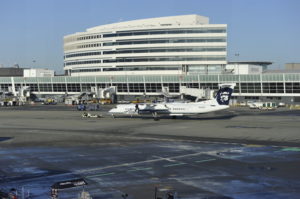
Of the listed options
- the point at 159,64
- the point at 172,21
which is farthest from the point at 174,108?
the point at 172,21

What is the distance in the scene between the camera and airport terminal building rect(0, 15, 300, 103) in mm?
149125

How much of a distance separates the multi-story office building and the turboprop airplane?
8396 cm

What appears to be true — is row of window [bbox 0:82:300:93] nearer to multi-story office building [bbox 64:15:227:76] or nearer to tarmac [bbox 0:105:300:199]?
multi-story office building [bbox 64:15:227:76]

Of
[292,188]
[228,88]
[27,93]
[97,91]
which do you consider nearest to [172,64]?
[97,91]

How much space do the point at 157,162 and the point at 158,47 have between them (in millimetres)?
135332

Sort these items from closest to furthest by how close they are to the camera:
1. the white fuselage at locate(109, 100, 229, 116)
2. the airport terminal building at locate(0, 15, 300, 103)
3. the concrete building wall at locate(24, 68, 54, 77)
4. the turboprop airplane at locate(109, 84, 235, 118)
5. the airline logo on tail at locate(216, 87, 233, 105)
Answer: the airline logo on tail at locate(216, 87, 233, 105)
the turboprop airplane at locate(109, 84, 235, 118)
the white fuselage at locate(109, 100, 229, 116)
the airport terminal building at locate(0, 15, 300, 103)
the concrete building wall at locate(24, 68, 54, 77)

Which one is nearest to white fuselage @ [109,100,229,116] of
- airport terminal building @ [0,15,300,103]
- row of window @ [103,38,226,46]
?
airport terminal building @ [0,15,300,103]

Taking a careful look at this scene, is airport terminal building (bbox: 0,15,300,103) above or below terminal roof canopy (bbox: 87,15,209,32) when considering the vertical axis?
below

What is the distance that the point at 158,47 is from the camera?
168 metres

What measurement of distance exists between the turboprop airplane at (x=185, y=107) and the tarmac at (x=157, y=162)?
1600 centimetres

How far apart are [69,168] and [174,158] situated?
9.74 meters

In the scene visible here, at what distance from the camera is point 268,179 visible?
28781 millimetres

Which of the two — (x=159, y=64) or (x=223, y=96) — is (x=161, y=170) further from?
(x=159, y=64)

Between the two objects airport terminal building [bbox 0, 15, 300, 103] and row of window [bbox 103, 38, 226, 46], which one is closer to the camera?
airport terminal building [bbox 0, 15, 300, 103]
